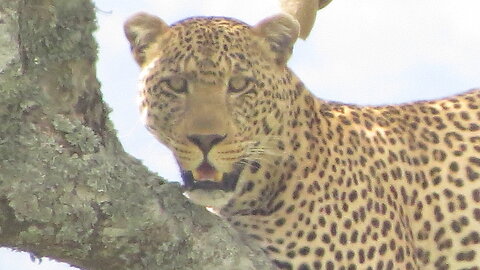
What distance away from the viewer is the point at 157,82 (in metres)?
7.14

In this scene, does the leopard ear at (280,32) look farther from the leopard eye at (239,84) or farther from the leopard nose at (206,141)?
the leopard nose at (206,141)

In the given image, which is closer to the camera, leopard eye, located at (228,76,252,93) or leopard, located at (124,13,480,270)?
leopard, located at (124,13,480,270)

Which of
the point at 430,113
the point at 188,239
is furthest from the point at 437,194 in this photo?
the point at 188,239

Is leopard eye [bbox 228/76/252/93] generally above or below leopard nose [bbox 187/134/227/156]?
above

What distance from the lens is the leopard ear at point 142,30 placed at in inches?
291

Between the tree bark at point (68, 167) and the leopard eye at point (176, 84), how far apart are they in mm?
1639

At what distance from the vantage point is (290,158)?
→ 7.42 metres

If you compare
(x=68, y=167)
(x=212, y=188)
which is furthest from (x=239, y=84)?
(x=68, y=167)

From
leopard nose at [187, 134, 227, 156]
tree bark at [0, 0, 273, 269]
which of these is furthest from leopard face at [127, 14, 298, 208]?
tree bark at [0, 0, 273, 269]

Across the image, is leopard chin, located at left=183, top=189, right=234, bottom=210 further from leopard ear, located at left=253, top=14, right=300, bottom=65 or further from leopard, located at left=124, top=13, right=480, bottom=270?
leopard ear, located at left=253, top=14, right=300, bottom=65

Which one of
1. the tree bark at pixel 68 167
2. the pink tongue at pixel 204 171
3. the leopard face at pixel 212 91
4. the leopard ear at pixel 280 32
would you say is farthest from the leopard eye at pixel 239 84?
the tree bark at pixel 68 167

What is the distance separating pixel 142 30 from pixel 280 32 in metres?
0.91

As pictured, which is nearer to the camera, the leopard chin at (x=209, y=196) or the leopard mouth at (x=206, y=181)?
the leopard chin at (x=209, y=196)

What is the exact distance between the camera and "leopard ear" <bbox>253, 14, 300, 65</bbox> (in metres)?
7.43
